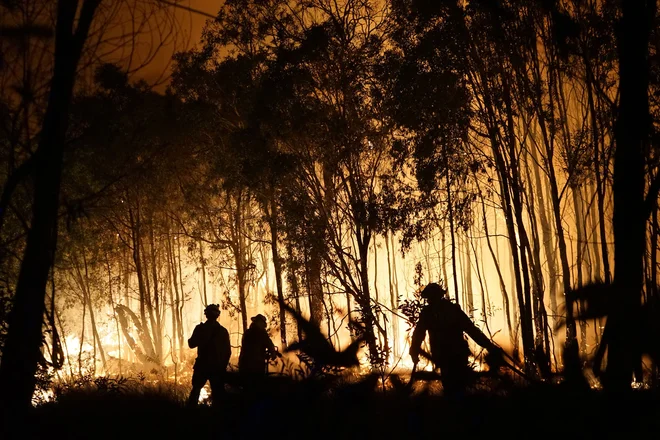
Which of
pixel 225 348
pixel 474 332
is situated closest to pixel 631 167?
pixel 474 332

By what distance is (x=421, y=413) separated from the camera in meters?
4.31

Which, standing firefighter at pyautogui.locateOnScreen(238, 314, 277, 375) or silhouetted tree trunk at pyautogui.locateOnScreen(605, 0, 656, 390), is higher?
silhouetted tree trunk at pyautogui.locateOnScreen(605, 0, 656, 390)

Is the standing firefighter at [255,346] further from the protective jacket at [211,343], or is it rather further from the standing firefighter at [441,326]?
the standing firefighter at [441,326]

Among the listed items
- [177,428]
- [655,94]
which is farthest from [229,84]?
[177,428]

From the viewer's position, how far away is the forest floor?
3.62 m

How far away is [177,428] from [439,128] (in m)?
9.28

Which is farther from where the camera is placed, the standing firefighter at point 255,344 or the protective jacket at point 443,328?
the standing firefighter at point 255,344

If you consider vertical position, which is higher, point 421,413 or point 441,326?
point 441,326

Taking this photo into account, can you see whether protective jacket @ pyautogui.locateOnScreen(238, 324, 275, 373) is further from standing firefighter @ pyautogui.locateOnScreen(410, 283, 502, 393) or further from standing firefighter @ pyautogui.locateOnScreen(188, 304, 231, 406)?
standing firefighter @ pyautogui.locateOnScreen(410, 283, 502, 393)

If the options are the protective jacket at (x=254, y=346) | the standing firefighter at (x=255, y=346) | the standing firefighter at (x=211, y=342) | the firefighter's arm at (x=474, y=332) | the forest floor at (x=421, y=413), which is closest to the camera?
the forest floor at (x=421, y=413)

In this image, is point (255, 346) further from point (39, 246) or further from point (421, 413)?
point (421, 413)

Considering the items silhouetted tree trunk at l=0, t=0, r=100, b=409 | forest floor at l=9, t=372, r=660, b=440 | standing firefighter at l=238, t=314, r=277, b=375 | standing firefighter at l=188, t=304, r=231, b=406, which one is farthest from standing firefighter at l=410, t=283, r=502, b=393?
silhouetted tree trunk at l=0, t=0, r=100, b=409

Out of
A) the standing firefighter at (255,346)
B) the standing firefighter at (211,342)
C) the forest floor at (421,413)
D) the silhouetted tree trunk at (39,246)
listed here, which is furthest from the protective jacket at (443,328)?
the silhouetted tree trunk at (39,246)

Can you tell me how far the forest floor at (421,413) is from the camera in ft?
11.9
